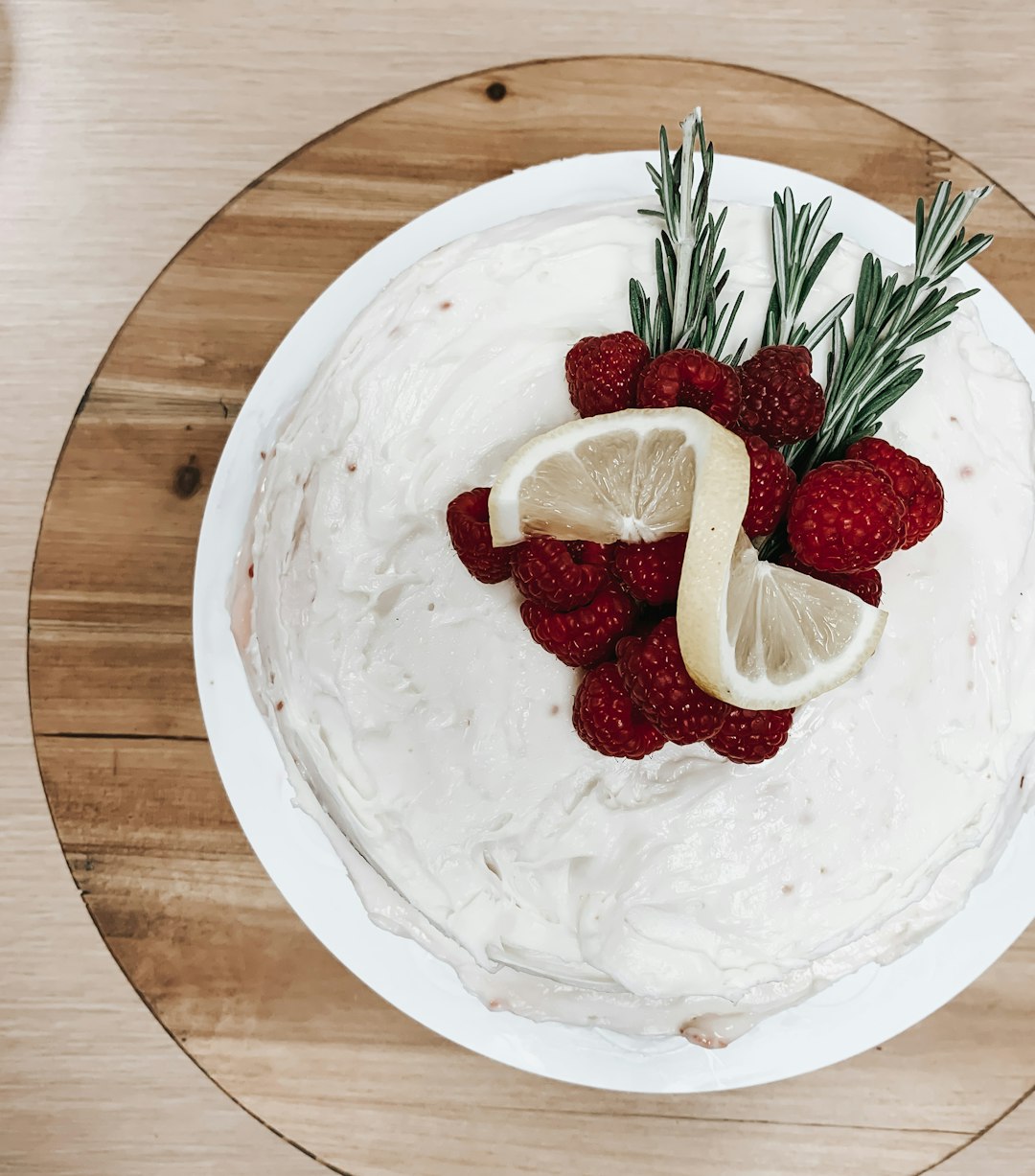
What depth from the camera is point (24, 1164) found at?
5.74 ft

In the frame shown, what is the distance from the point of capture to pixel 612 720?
1.11m

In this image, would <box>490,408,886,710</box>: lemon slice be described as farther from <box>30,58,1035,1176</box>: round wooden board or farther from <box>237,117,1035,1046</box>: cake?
<box>30,58,1035,1176</box>: round wooden board

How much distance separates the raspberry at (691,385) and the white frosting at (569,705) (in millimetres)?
206

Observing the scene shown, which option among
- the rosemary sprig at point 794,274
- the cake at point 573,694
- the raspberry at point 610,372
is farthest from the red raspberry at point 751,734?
the rosemary sprig at point 794,274

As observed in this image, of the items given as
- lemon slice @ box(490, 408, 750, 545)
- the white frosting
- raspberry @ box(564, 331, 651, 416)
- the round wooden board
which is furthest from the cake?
the round wooden board

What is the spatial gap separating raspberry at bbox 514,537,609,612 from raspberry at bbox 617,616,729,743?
8 centimetres

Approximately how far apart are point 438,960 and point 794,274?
1.17 meters

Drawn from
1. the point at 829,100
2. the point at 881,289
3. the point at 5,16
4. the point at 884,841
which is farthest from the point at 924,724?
the point at 5,16

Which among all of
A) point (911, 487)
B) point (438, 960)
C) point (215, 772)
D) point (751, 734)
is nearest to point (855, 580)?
point (911, 487)

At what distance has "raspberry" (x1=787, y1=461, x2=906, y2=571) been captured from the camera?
1.03 meters

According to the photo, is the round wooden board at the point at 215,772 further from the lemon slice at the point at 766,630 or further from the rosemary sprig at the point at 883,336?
the lemon slice at the point at 766,630

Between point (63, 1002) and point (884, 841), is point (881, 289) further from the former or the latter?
point (63, 1002)

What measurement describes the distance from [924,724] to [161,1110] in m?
1.53

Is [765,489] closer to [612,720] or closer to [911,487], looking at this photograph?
[911,487]
